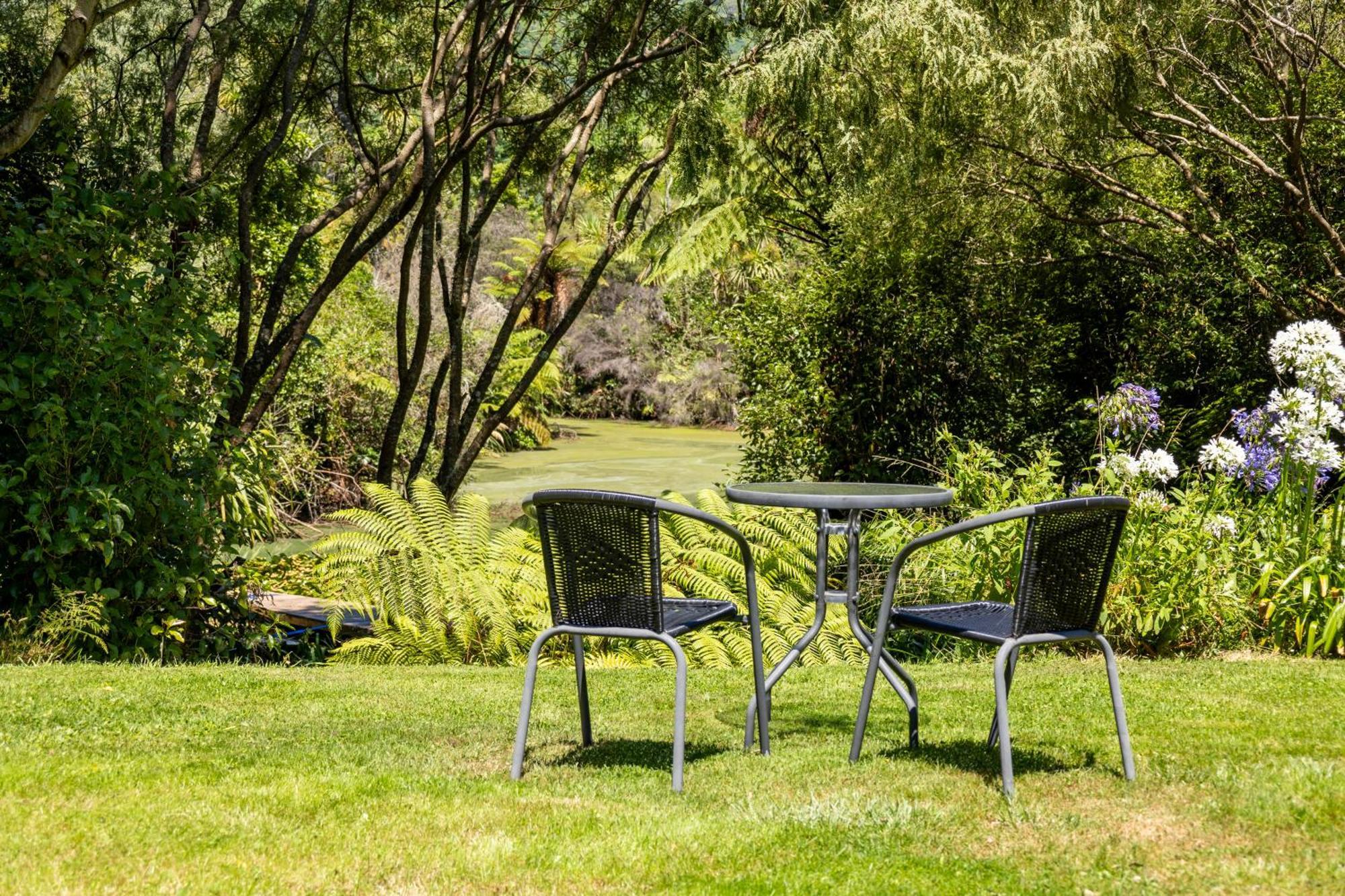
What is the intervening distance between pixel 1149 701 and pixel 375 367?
14323mm

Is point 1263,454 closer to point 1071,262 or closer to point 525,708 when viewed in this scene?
point 1071,262

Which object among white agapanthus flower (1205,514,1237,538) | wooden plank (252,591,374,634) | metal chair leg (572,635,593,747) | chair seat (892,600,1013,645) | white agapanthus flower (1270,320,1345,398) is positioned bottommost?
wooden plank (252,591,374,634)

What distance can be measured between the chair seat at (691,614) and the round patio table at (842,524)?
0.93ft

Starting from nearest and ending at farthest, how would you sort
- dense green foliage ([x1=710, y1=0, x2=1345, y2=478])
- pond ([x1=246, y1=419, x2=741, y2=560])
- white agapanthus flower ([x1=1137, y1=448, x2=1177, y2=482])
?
white agapanthus flower ([x1=1137, y1=448, x2=1177, y2=482]) → dense green foliage ([x1=710, y1=0, x2=1345, y2=478]) → pond ([x1=246, y1=419, x2=741, y2=560])

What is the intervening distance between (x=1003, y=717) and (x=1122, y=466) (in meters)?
3.80

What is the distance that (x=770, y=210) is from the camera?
661 inches

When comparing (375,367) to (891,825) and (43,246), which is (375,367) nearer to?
(43,246)

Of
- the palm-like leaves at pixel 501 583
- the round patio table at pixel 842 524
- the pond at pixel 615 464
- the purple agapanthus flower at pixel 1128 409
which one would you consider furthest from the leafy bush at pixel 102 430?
the pond at pixel 615 464

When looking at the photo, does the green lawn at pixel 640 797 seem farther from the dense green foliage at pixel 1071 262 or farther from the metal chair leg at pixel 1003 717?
the dense green foliage at pixel 1071 262

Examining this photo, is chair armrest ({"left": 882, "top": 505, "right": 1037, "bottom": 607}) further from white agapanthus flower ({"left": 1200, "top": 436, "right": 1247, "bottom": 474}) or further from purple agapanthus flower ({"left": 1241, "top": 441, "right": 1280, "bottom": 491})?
purple agapanthus flower ({"left": 1241, "top": 441, "right": 1280, "bottom": 491})

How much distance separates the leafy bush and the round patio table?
11.4ft

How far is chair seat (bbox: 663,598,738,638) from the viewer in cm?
377

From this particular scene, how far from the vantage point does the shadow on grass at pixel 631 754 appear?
3.96m

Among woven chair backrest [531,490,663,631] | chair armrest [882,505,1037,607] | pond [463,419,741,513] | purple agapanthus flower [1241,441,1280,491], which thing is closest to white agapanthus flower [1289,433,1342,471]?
purple agapanthus flower [1241,441,1280,491]
